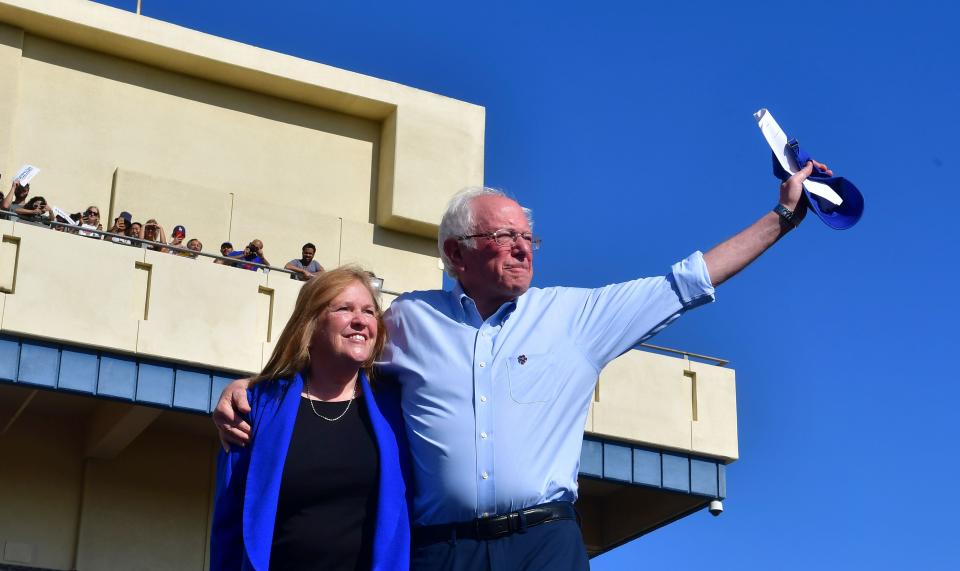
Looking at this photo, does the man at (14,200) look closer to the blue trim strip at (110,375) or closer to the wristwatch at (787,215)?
the blue trim strip at (110,375)

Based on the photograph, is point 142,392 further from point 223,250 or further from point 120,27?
point 120,27

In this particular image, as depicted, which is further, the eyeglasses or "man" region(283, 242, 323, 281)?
"man" region(283, 242, 323, 281)

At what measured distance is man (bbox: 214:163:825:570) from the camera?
17.9 feet

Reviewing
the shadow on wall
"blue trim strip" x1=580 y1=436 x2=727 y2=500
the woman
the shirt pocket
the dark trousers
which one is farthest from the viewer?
the shadow on wall

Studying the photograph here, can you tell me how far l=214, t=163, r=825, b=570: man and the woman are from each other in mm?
107

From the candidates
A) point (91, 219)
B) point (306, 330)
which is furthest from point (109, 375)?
point (306, 330)

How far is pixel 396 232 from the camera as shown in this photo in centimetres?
1902

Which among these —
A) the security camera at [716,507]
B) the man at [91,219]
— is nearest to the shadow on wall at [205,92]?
the man at [91,219]

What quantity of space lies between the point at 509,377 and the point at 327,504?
755 millimetres

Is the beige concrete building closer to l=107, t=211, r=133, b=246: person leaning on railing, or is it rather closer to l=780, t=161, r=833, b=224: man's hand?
l=107, t=211, r=133, b=246: person leaning on railing

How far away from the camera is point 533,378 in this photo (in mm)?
5656

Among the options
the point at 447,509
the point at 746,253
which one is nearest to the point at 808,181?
the point at 746,253

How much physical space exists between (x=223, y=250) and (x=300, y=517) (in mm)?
11210

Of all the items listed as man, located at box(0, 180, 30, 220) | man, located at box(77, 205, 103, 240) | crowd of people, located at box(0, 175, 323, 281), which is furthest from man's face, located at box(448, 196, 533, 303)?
man, located at box(77, 205, 103, 240)
